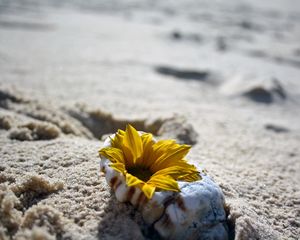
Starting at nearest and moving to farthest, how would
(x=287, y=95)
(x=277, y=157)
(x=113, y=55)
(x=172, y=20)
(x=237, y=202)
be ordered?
(x=237, y=202), (x=277, y=157), (x=287, y=95), (x=113, y=55), (x=172, y=20)

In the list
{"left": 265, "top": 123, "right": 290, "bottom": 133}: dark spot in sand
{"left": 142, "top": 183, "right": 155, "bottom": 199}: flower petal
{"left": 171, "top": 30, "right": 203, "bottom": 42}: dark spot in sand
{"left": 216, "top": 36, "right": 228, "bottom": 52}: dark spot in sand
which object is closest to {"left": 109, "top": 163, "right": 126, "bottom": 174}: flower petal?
{"left": 142, "top": 183, "right": 155, "bottom": 199}: flower petal

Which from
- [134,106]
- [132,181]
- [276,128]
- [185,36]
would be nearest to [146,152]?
[132,181]

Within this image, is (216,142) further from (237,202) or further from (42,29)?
(42,29)

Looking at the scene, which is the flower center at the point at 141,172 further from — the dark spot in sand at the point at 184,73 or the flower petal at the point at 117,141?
the dark spot in sand at the point at 184,73

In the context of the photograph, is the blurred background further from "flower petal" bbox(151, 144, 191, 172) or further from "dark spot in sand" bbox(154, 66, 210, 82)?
"flower petal" bbox(151, 144, 191, 172)

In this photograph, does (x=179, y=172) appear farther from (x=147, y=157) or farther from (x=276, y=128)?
(x=276, y=128)

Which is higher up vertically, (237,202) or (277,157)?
(237,202)

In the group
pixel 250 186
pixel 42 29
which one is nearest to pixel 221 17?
pixel 42 29
